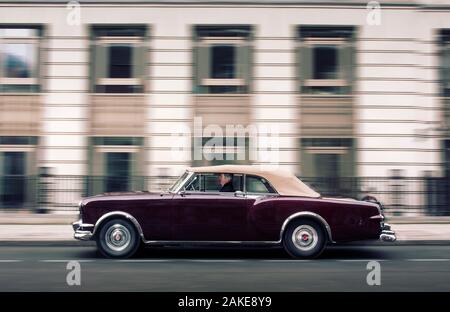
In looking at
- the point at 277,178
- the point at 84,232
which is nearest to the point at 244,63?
the point at 277,178

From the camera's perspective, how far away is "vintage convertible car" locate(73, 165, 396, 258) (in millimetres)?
10109

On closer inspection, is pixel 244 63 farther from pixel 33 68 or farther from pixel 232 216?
pixel 232 216

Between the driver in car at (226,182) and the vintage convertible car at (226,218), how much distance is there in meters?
0.02

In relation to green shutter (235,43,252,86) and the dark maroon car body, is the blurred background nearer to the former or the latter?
green shutter (235,43,252,86)

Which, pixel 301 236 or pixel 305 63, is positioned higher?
pixel 305 63

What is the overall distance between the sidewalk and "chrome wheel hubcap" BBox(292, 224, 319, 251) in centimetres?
328

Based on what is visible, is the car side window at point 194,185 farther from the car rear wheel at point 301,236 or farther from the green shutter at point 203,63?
the green shutter at point 203,63

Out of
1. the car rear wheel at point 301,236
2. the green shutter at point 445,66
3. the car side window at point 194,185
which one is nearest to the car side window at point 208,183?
the car side window at point 194,185

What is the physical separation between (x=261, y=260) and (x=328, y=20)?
10450 millimetres

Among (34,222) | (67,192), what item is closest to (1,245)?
(34,222)

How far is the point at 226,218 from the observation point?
1009 cm

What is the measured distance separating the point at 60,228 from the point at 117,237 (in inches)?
202
